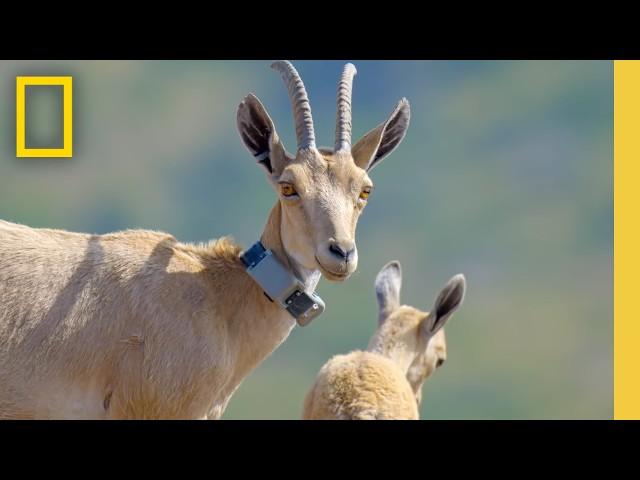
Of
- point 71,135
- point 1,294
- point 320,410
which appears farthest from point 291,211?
point 71,135

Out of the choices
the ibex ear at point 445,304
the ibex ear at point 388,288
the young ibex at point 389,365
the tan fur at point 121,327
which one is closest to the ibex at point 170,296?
the tan fur at point 121,327

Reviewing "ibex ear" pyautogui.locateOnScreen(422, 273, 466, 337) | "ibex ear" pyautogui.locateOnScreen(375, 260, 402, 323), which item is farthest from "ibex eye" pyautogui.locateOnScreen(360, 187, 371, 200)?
"ibex ear" pyautogui.locateOnScreen(375, 260, 402, 323)

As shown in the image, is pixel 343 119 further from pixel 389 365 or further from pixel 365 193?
pixel 389 365

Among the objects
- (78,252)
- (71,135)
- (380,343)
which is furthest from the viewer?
(380,343)

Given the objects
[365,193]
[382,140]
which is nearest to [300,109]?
[365,193]

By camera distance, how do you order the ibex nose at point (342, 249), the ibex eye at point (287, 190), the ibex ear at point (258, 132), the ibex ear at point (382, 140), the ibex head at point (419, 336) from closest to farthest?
the ibex nose at point (342, 249)
the ibex eye at point (287, 190)
the ibex ear at point (258, 132)
the ibex ear at point (382, 140)
the ibex head at point (419, 336)

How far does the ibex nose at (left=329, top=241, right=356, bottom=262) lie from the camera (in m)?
9.97

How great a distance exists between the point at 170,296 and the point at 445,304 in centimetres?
519

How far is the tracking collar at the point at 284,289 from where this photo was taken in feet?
35.1

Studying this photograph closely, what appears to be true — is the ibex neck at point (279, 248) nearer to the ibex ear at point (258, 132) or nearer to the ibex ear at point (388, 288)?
the ibex ear at point (258, 132)

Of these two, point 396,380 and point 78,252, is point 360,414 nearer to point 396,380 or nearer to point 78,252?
point 396,380

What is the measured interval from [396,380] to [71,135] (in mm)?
5196

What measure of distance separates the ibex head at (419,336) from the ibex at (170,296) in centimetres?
369
